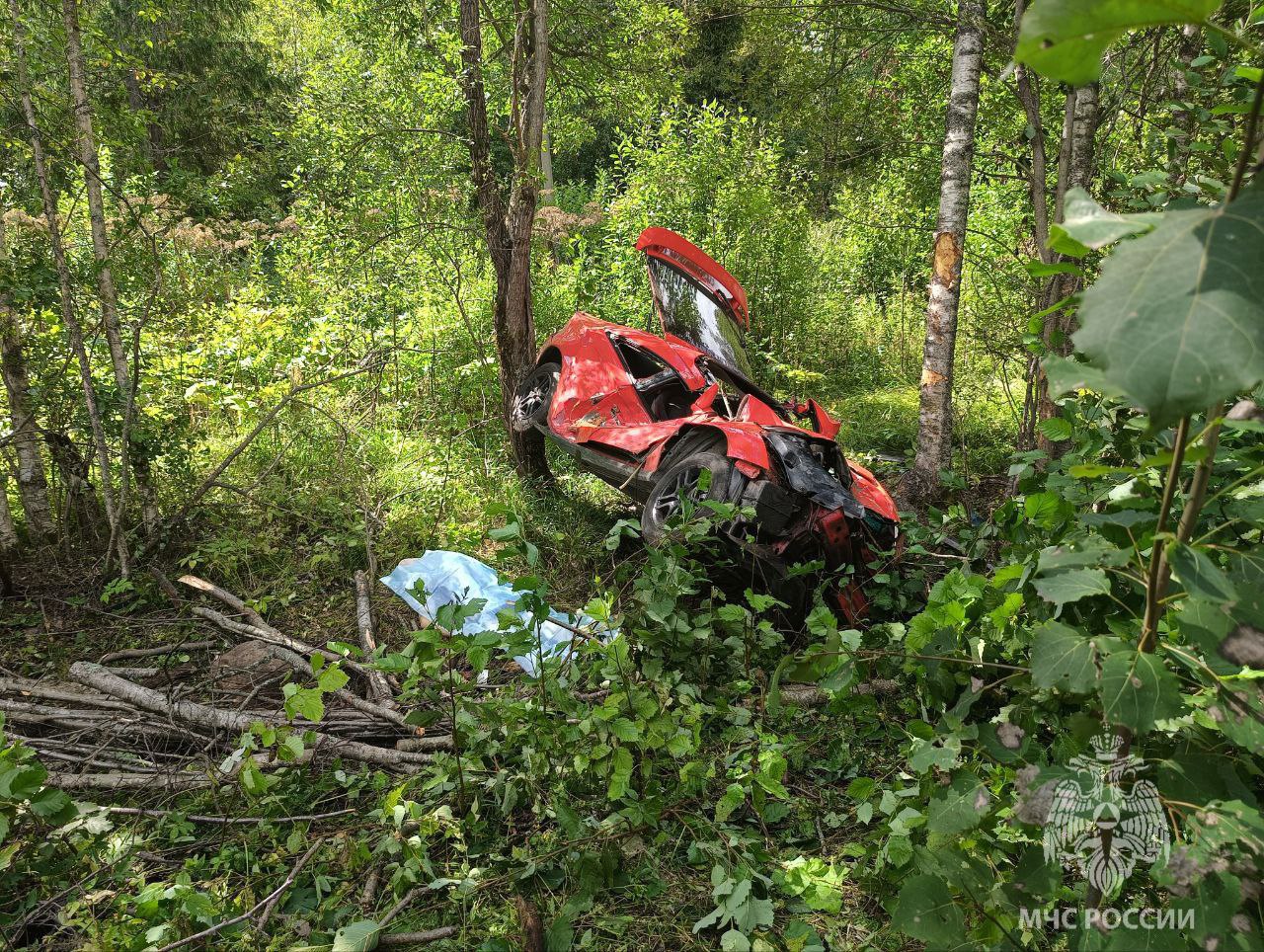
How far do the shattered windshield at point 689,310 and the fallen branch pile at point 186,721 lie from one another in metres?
3.60

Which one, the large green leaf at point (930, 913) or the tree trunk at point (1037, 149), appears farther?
the tree trunk at point (1037, 149)

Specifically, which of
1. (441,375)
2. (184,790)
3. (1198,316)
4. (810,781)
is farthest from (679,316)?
(1198,316)

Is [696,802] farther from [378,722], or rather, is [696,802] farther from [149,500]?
[149,500]

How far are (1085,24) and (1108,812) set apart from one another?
111cm

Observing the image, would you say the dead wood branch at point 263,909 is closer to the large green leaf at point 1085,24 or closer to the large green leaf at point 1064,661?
the large green leaf at point 1064,661

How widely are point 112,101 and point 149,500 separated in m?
2.56

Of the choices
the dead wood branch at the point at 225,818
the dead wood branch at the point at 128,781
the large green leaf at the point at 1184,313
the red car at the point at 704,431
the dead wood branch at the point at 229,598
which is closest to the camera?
the large green leaf at the point at 1184,313

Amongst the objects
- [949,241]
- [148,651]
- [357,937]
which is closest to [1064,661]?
[357,937]

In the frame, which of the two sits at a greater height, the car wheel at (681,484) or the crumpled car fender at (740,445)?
the crumpled car fender at (740,445)

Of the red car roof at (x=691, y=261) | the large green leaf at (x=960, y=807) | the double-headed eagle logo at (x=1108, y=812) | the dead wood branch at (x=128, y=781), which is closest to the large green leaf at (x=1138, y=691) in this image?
the double-headed eagle logo at (x=1108, y=812)

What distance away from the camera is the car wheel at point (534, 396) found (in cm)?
604

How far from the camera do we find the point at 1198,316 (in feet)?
2.08

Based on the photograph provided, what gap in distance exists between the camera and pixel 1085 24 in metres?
→ 0.68

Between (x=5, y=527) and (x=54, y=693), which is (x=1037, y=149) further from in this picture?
(x=5, y=527)
